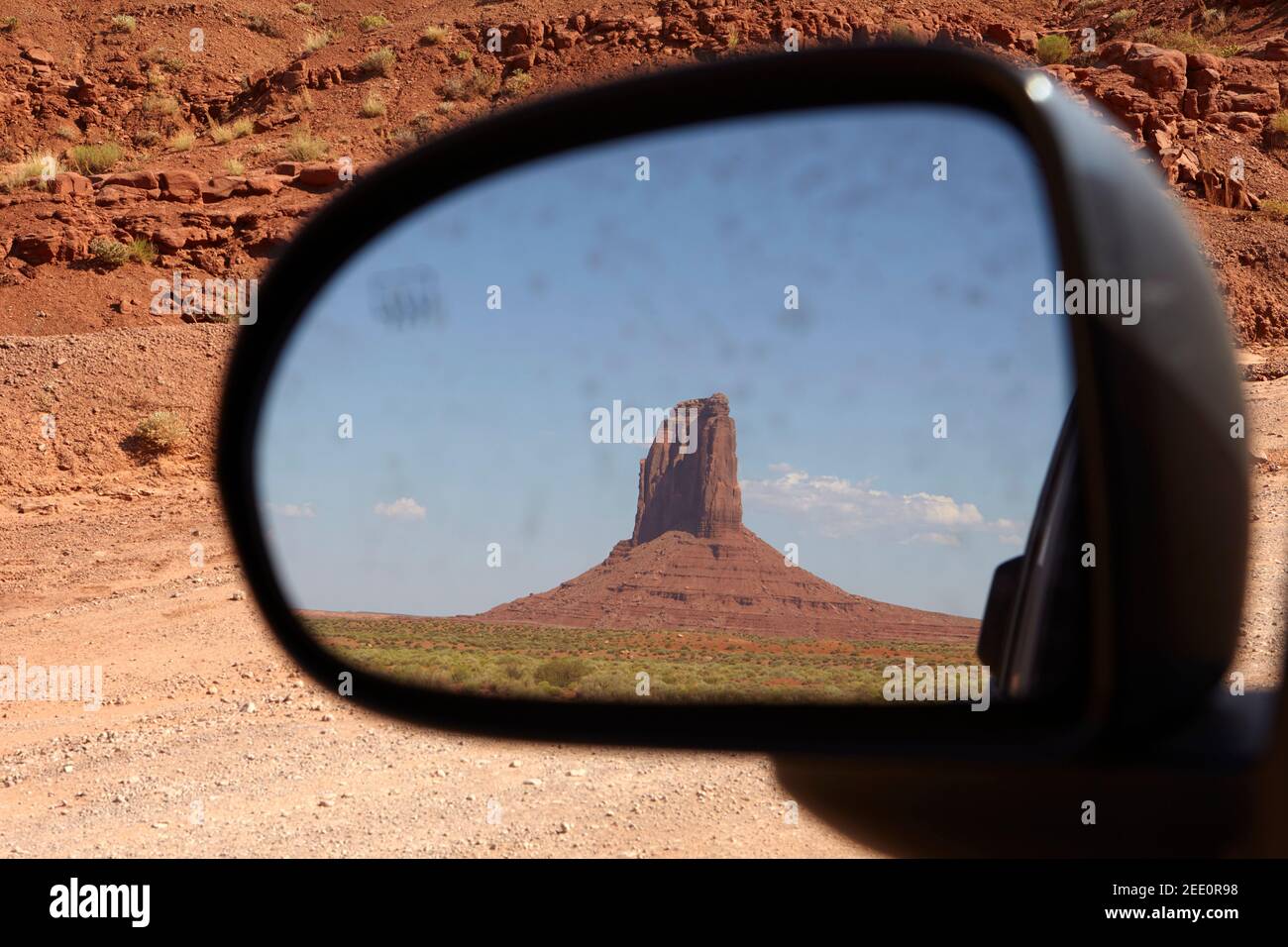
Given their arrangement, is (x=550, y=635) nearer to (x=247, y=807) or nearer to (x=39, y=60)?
(x=247, y=807)

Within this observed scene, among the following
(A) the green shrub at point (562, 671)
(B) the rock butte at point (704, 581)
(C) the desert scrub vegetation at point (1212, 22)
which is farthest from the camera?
(C) the desert scrub vegetation at point (1212, 22)

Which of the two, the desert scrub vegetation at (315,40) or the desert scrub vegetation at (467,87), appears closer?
the desert scrub vegetation at (467,87)

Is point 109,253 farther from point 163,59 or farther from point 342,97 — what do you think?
point 163,59

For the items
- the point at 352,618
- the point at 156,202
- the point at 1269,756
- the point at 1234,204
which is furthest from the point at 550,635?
the point at 1234,204

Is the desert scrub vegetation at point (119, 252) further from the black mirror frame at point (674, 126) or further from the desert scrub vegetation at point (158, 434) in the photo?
the black mirror frame at point (674, 126)

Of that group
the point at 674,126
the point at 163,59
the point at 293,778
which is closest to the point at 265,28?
the point at 163,59

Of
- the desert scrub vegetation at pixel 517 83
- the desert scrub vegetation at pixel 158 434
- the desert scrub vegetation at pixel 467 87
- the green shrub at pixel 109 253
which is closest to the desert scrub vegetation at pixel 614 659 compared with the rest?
the desert scrub vegetation at pixel 158 434

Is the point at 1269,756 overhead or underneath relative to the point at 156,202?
underneath
